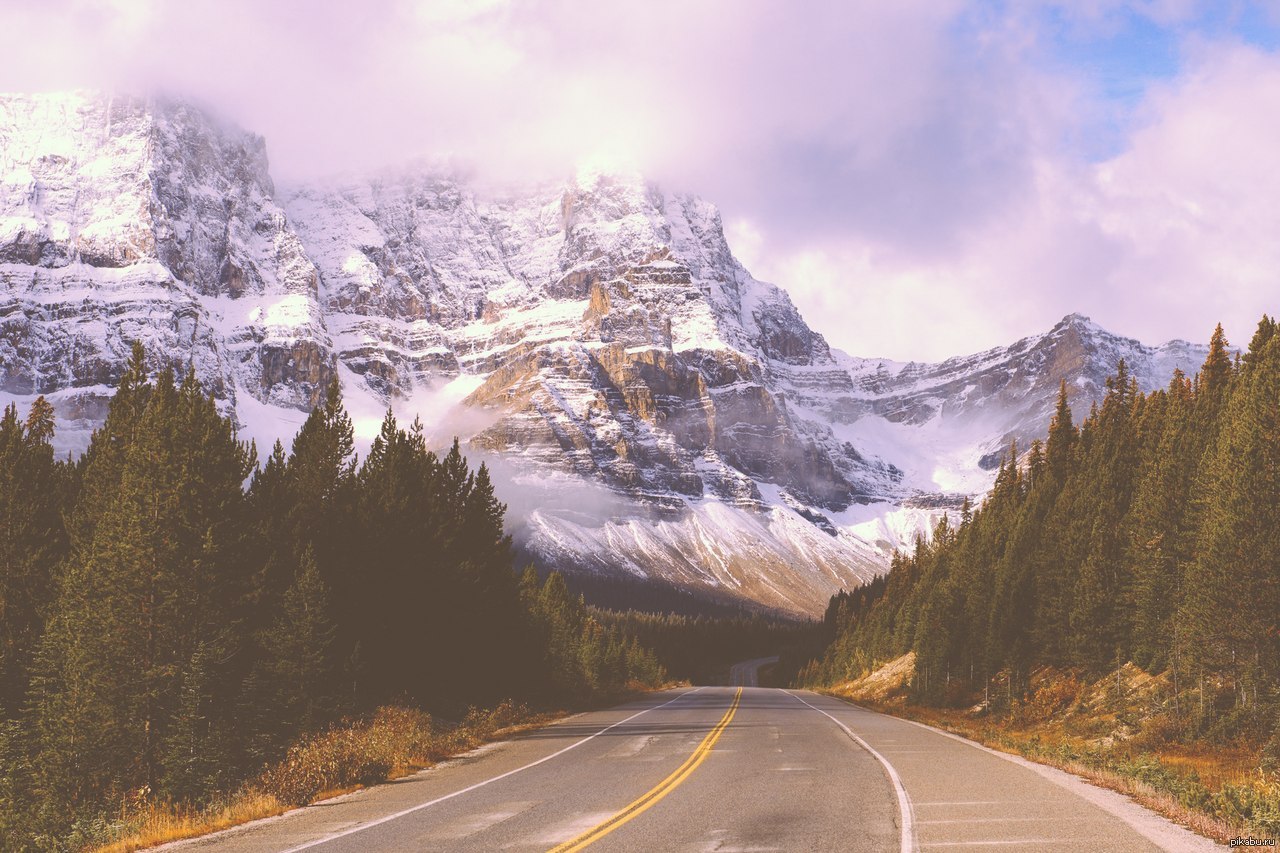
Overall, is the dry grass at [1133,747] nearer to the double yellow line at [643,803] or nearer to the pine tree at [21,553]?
the double yellow line at [643,803]

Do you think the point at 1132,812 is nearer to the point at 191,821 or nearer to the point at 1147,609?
the point at 191,821

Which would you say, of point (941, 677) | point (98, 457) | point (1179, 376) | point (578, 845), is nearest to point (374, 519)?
point (98, 457)

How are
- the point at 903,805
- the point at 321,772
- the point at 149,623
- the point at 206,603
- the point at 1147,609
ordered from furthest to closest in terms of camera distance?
the point at 1147,609 → the point at 206,603 → the point at 149,623 → the point at 321,772 → the point at 903,805

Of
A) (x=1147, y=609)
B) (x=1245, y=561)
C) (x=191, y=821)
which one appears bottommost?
(x=191, y=821)

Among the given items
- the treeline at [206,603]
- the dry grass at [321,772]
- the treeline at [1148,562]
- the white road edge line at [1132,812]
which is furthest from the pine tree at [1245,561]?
the treeline at [206,603]

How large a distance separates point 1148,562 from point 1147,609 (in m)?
1.93

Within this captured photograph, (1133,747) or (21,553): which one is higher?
(21,553)

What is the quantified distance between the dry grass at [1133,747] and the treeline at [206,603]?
19171 mm

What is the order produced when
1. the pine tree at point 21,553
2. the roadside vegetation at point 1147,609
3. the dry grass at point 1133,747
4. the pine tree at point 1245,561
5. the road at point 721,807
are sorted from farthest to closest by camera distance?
the pine tree at point 21,553, the pine tree at point 1245,561, the roadside vegetation at point 1147,609, the dry grass at point 1133,747, the road at point 721,807

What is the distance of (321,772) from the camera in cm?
2161

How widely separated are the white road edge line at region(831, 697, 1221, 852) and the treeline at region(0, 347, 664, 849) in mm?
17910

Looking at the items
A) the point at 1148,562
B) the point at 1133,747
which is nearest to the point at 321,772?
the point at 1133,747

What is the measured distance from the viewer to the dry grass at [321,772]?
17.7 m

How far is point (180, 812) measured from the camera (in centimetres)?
2153
